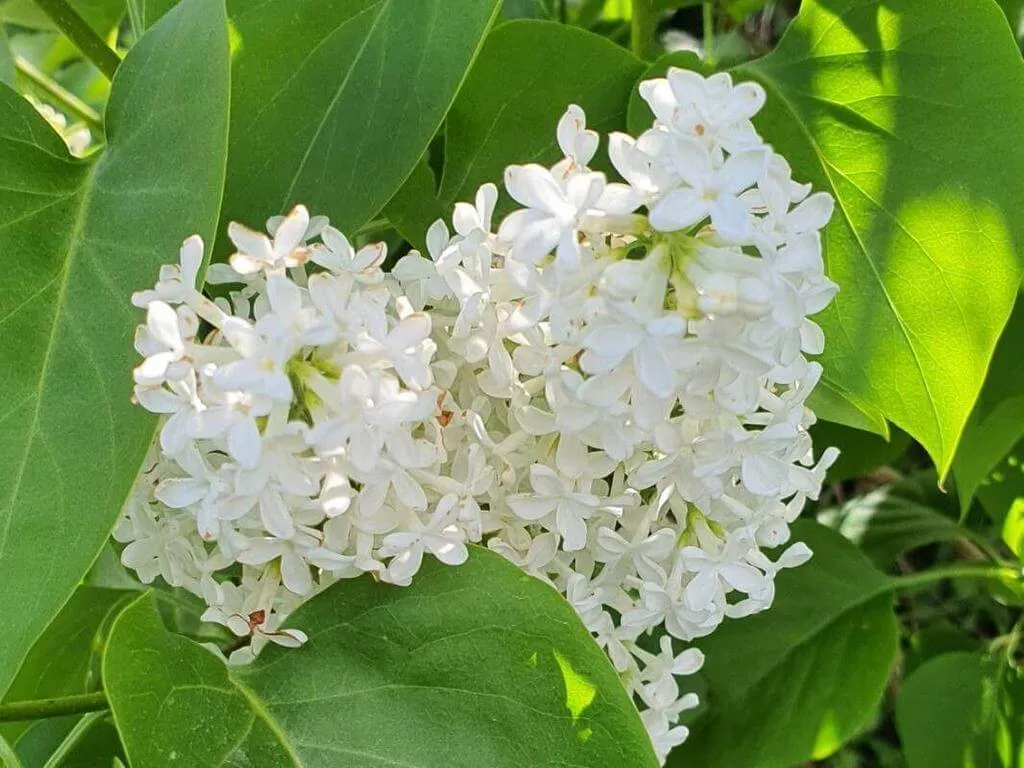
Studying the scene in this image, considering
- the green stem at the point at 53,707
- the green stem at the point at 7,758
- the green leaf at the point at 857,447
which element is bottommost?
the green leaf at the point at 857,447

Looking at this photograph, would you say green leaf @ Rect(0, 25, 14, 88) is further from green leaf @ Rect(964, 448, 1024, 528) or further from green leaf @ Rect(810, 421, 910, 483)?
green leaf @ Rect(964, 448, 1024, 528)

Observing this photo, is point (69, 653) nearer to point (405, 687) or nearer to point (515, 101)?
point (405, 687)

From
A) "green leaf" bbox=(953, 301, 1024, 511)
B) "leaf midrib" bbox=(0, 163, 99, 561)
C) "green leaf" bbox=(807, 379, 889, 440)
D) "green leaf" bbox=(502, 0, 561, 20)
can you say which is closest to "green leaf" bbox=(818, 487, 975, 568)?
"green leaf" bbox=(953, 301, 1024, 511)

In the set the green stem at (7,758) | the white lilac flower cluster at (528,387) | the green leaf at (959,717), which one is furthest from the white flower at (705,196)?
the green leaf at (959,717)

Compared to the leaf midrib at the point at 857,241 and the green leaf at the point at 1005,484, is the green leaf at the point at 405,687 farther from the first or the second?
the green leaf at the point at 1005,484

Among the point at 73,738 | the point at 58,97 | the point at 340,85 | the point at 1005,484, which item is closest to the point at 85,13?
the point at 58,97
